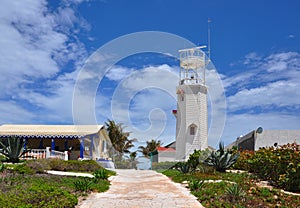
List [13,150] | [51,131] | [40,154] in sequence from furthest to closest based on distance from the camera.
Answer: [51,131] → [40,154] → [13,150]

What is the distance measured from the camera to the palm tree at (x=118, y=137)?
36656mm

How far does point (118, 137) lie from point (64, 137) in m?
12.8

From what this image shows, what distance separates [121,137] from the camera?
3672 centimetres

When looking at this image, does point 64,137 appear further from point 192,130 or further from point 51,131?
point 192,130

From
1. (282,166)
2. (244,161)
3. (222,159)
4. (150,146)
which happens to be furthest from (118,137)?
(282,166)

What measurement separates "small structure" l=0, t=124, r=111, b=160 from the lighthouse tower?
7.02m

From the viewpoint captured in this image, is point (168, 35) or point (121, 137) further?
point (121, 137)

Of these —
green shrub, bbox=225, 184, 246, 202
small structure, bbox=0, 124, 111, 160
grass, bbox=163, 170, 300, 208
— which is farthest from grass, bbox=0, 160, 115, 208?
small structure, bbox=0, 124, 111, 160

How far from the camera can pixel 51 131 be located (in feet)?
84.6

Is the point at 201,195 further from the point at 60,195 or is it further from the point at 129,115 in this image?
the point at 129,115

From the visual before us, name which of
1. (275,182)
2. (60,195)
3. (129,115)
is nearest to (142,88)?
(129,115)

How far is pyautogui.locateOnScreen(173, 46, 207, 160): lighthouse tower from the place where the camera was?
27.5 m

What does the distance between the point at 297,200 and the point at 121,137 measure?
29807mm

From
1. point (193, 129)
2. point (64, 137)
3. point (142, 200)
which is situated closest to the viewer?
point (142, 200)
